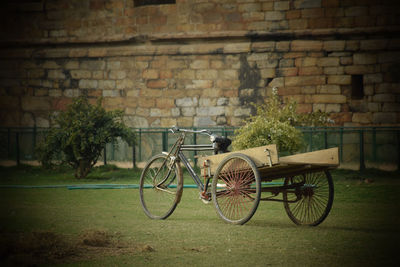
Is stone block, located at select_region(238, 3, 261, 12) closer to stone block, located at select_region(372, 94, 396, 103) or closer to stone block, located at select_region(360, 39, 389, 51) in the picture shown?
stone block, located at select_region(360, 39, 389, 51)

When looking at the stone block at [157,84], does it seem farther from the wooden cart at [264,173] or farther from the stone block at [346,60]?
the wooden cart at [264,173]

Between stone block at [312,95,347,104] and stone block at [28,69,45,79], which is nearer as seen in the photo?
stone block at [312,95,347,104]

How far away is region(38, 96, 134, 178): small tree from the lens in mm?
11836

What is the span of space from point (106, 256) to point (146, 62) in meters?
11.6

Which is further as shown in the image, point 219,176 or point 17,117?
point 17,117

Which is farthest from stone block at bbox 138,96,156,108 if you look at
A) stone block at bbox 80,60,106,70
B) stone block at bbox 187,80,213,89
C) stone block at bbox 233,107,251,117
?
stone block at bbox 233,107,251,117

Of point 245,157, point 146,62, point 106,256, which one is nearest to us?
point 106,256

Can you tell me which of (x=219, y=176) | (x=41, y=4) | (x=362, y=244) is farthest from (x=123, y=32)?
(x=362, y=244)

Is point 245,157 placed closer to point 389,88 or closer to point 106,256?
point 106,256

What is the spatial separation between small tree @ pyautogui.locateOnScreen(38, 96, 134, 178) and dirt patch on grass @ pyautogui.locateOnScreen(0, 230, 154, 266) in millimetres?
6603

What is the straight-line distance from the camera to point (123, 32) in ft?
52.2

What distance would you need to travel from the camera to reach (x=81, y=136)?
11.8 metres

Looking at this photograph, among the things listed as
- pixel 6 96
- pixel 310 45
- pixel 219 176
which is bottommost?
pixel 219 176

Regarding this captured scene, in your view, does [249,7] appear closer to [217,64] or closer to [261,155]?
[217,64]
